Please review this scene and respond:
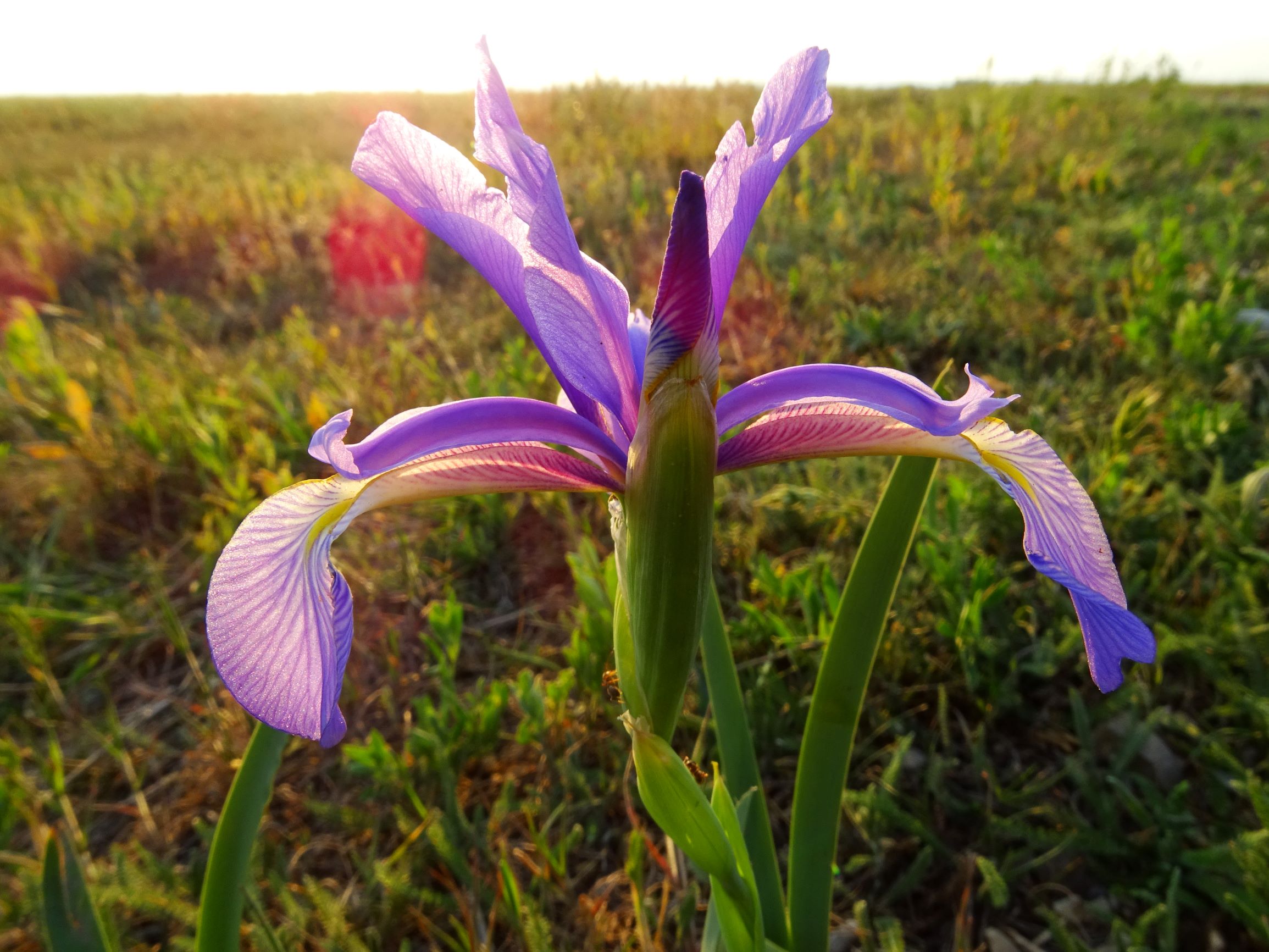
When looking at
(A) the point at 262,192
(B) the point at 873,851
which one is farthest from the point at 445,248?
(B) the point at 873,851

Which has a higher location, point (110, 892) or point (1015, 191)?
point (1015, 191)

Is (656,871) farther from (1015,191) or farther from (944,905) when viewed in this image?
(1015,191)

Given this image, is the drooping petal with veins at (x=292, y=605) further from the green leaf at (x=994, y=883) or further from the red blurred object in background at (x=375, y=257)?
the red blurred object in background at (x=375, y=257)

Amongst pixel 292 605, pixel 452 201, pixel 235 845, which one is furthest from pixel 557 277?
pixel 235 845

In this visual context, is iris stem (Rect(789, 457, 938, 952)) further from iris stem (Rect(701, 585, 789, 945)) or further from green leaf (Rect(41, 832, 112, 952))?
green leaf (Rect(41, 832, 112, 952))

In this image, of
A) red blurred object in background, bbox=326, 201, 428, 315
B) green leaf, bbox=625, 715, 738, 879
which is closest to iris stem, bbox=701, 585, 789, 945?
green leaf, bbox=625, 715, 738, 879

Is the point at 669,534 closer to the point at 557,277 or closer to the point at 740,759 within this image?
the point at 557,277
